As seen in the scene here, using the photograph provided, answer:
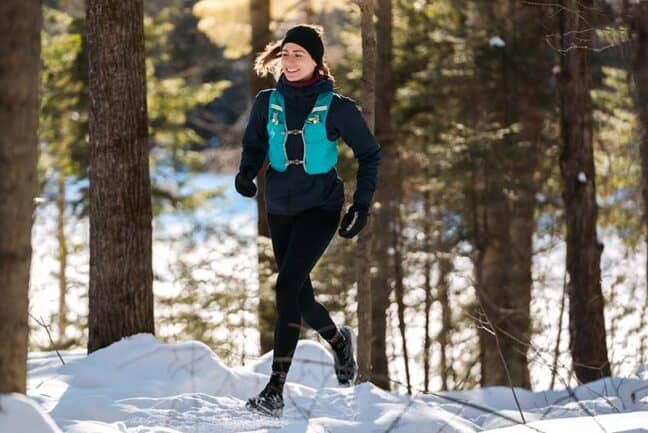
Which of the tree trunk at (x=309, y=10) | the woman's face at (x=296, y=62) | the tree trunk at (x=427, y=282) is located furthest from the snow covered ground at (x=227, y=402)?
the tree trunk at (x=427, y=282)

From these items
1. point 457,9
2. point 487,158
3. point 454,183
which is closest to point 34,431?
point 487,158

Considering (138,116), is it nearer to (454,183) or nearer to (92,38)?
(92,38)

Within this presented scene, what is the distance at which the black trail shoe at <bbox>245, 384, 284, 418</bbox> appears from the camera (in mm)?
5445

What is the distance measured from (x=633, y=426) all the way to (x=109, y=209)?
426cm

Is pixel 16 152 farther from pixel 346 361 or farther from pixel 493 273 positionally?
pixel 493 273

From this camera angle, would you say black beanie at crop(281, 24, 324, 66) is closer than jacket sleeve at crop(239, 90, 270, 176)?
Yes

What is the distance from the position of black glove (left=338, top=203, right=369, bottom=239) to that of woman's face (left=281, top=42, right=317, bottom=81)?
2.55 ft

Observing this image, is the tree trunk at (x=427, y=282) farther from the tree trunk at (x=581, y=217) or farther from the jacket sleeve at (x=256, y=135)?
the jacket sleeve at (x=256, y=135)

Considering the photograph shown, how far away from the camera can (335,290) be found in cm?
1648

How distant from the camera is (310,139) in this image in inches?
218

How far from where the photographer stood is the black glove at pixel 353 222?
18.3 ft

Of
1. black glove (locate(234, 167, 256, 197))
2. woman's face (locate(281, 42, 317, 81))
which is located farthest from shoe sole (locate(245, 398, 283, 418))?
woman's face (locate(281, 42, 317, 81))

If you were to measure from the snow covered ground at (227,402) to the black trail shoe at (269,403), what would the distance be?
0.06 m

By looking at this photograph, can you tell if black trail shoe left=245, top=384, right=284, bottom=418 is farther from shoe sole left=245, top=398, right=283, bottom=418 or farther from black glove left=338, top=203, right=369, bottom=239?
black glove left=338, top=203, right=369, bottom=239
